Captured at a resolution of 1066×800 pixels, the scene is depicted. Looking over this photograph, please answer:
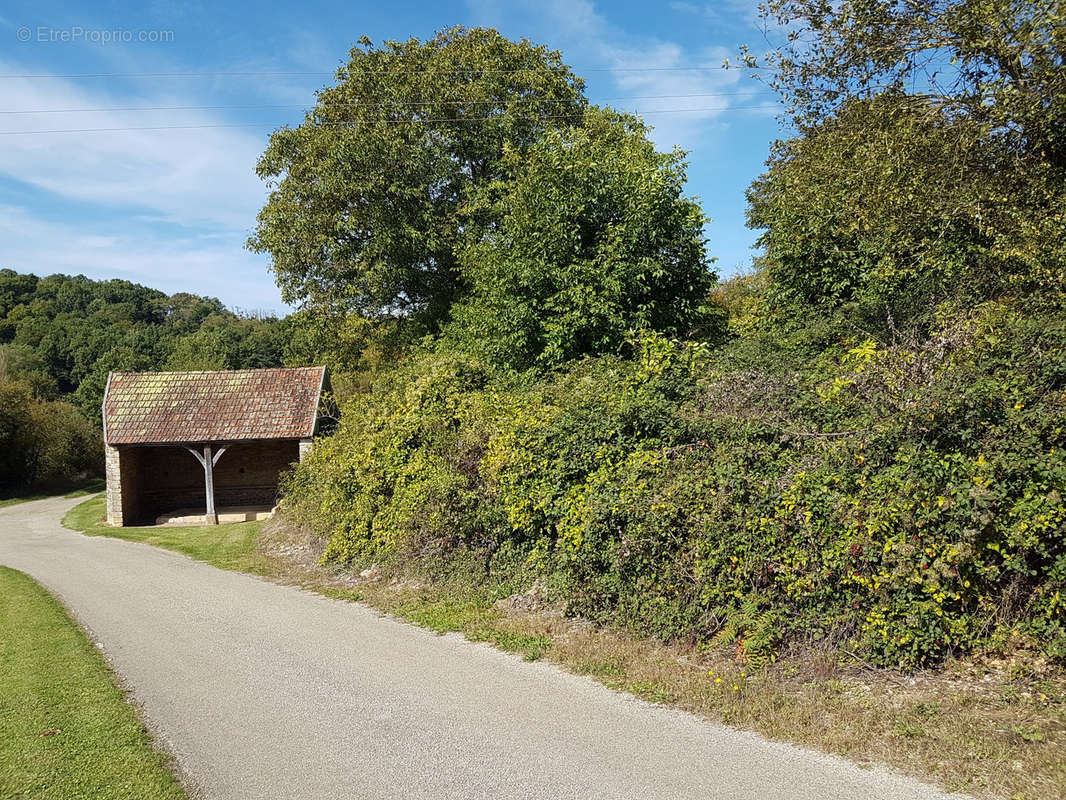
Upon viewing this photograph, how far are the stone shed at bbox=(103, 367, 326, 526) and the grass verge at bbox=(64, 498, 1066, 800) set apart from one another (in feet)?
53.6

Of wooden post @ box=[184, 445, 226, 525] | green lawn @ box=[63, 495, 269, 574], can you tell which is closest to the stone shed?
wooden post @ box=[184, 445, 226, 525]

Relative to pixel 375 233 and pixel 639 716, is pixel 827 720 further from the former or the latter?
pixel 375 233

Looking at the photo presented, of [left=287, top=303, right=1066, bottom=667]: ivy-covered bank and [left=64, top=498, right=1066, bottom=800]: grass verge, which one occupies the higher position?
[left=287, top=303, right=1066, bottom=667]: ivy-covered bank

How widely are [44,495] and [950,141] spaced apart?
4349cm

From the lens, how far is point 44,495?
38969 millimetres

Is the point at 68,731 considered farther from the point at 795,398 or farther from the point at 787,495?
the point at 795,398

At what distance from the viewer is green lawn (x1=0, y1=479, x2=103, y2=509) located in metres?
36.1

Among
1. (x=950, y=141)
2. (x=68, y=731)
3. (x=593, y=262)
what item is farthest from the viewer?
(x=593, y=262)

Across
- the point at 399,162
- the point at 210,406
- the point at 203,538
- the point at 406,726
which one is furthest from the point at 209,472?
the point at 406,726

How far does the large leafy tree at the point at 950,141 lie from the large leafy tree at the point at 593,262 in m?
3.46

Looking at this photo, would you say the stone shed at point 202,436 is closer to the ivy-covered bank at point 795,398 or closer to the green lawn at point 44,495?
the ivy-covered bank at point 795,398

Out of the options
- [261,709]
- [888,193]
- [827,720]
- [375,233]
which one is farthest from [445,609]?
[375,233]

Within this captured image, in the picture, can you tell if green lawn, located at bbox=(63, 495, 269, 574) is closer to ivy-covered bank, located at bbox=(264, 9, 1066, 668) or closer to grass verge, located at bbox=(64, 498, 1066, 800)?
ivy-covered bank, located at bbox=(264, 9, 1066, 668)

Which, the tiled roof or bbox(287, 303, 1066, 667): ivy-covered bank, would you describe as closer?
bbox(287, 303, 1066, 667): ivy-covered bank
